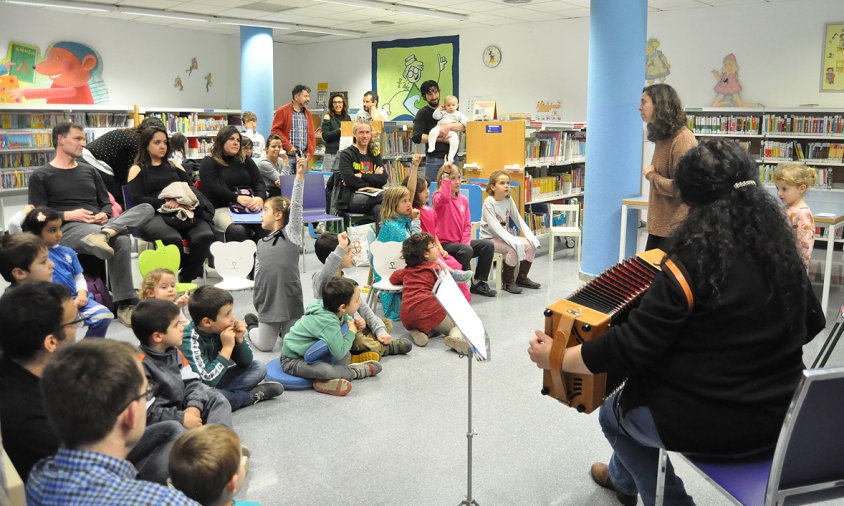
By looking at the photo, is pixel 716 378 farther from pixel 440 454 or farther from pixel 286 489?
pixel 286 489

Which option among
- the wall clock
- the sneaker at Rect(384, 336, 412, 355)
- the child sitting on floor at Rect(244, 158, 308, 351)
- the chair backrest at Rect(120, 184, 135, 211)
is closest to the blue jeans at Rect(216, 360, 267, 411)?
the child sitting on floor at Rect(244, 158, 308, 351)

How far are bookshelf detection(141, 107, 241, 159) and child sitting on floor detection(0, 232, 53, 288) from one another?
27.8 feet

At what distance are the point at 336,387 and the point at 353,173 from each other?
3.62 metres

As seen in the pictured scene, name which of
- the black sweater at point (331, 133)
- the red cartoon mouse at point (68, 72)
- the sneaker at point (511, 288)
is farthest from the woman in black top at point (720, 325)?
the red cartoon mouse at point (68, 72)

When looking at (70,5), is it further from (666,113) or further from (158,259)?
(666,113)

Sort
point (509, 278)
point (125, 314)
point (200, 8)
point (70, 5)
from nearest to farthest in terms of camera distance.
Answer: point (125, 314) < point (509, 278) < point (70, 5) < point (200, 8)

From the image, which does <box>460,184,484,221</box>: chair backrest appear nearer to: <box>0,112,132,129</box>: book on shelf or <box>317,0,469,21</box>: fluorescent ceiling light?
<box>317,0,469,21</box>: fluorescent ceiling light

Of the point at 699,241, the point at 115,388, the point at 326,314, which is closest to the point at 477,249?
the point at 326,314

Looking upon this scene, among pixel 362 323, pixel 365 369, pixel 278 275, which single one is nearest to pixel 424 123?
pixel 278 275

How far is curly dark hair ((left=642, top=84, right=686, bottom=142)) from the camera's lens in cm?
418

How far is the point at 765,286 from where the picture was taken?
1784mm

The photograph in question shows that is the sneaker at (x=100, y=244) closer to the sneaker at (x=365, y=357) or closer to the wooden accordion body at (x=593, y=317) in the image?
the sneaker at (x=365, y=357)

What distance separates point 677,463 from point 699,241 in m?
1.53

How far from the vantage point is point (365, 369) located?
3941 mm
